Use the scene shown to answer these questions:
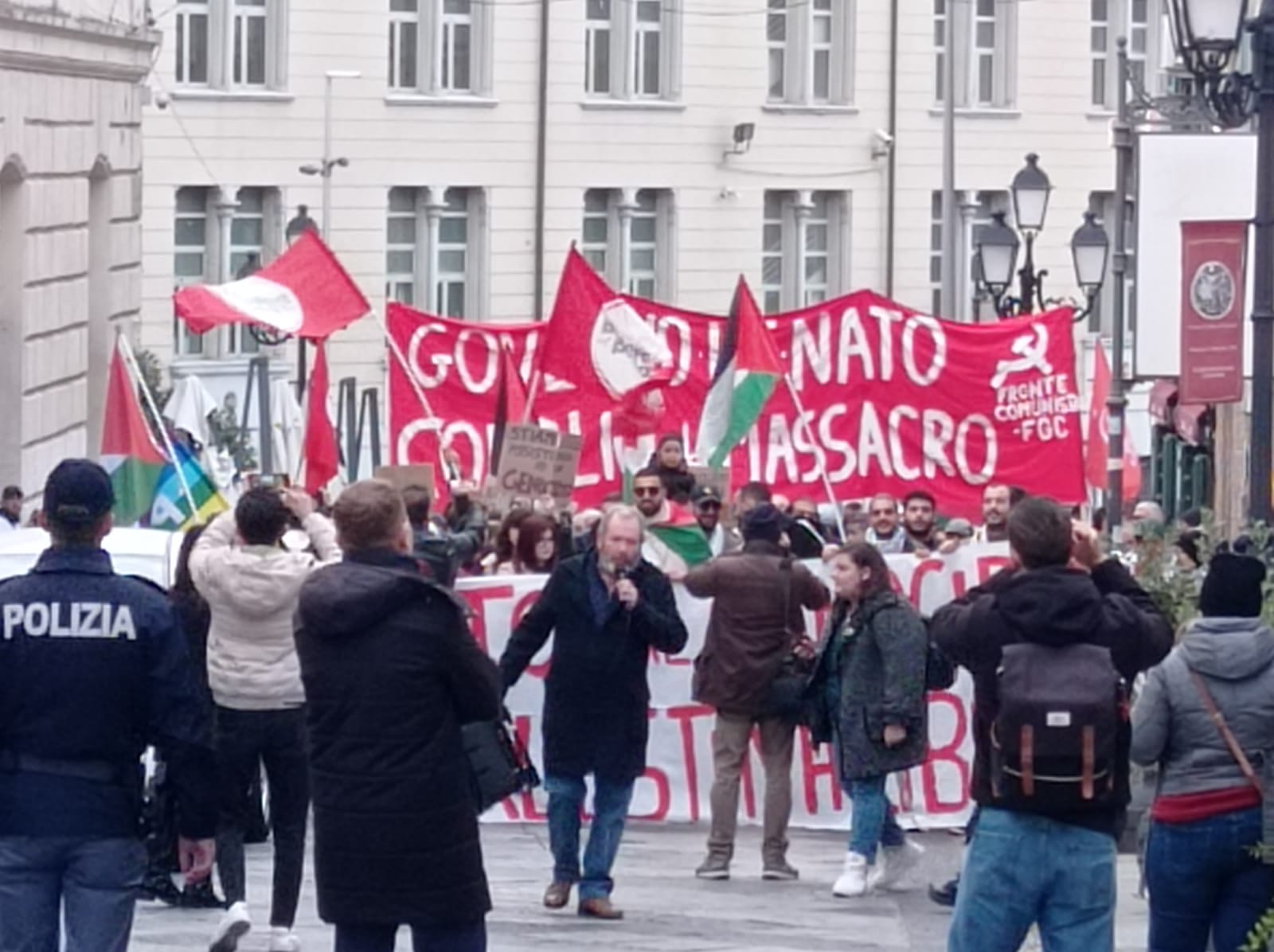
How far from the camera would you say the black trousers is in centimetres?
1062

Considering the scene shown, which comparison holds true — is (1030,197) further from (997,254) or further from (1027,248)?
(997,254)

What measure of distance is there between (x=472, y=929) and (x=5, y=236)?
1805 cm

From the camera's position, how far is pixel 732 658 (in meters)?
13.3

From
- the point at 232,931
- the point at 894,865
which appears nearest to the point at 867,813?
the point at 894,865

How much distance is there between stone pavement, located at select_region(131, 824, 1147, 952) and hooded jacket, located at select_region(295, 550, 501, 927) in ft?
9.68

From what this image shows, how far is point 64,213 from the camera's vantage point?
26.6 m

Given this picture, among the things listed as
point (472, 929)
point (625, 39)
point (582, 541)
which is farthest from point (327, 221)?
point (472, 929)

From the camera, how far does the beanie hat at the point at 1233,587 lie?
870cm

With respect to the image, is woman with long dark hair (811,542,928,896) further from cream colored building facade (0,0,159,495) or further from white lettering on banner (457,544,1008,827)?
cream colored building facade (0,0,159,495)

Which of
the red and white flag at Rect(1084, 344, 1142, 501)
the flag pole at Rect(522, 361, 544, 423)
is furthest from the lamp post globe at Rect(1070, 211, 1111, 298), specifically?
the flag pole at Rect(522, 361, 544, 423)

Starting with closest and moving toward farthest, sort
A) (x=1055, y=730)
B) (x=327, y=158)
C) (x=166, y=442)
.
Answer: (x=1055, y=730) → (x=166, y=442) → (x=327, y=158)

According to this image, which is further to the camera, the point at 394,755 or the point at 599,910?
the point at 599,910

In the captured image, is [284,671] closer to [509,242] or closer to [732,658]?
[732,658]

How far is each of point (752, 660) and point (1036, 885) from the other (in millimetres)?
5135
